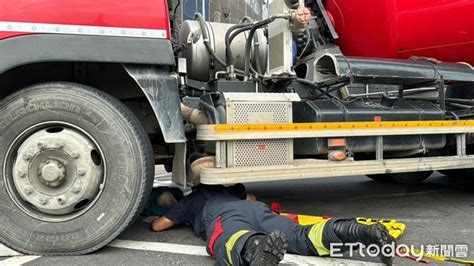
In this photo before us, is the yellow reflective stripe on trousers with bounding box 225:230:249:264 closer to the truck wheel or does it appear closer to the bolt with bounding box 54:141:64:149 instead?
the truck wheel

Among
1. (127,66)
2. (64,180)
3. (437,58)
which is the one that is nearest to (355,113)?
(437,58)

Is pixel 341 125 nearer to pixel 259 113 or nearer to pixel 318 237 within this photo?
pixel 259 113

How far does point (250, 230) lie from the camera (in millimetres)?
2738

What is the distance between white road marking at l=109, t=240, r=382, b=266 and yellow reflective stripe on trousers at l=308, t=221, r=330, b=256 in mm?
85

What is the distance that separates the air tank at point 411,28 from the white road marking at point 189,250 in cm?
221

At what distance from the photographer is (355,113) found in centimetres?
364

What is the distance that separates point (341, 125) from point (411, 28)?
4.46 ft

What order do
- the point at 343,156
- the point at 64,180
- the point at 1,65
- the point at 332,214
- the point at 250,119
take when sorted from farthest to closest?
the point at 332,214 < the point at 343,156 < the point at 250,119 < the point at 64,180 < the point at 1,65

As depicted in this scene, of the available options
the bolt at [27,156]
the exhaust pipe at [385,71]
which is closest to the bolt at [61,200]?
the bolt at [27,156]

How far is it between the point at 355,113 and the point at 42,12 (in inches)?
92.4

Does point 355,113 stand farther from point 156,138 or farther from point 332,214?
point 156,138

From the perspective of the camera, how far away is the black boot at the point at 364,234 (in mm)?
2439

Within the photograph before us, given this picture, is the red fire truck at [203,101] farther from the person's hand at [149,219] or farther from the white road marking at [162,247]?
the person's hand at [149,219]

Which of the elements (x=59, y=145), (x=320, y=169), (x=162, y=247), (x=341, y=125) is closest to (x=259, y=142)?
(x=320, y=169)
